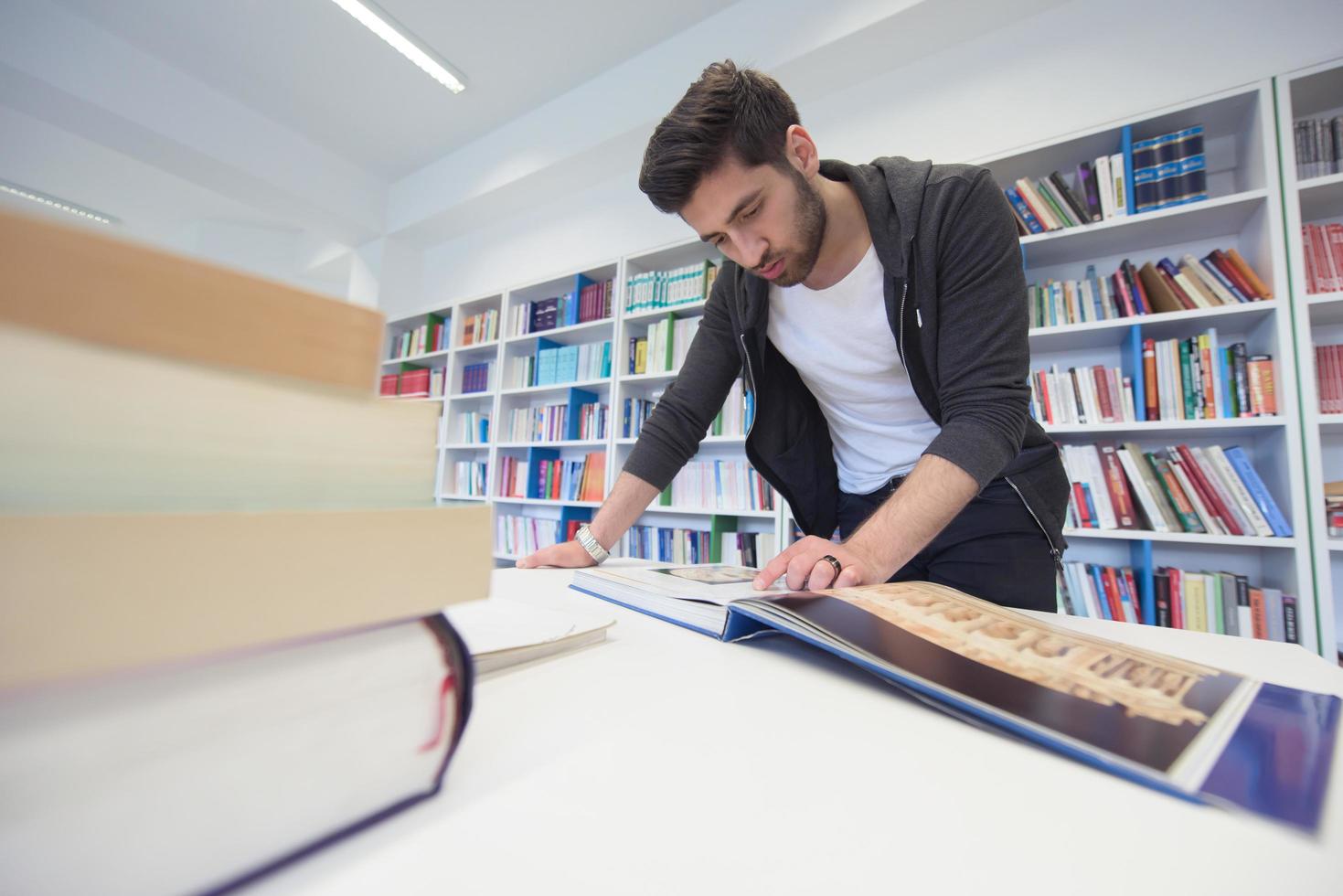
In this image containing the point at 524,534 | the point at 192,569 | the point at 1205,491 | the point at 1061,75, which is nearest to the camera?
the point at 192,569

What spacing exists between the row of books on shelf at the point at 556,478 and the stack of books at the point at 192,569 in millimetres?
2664

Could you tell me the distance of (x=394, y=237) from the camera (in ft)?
13.6

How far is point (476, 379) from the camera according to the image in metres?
3.60

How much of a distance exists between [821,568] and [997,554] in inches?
20.3

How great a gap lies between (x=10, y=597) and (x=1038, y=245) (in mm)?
2384

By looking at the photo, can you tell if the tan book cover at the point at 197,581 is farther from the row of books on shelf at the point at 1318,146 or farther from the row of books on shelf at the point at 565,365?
the row of books on shelf at the point at 565,365

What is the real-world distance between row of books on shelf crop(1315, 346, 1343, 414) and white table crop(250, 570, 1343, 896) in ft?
6.36

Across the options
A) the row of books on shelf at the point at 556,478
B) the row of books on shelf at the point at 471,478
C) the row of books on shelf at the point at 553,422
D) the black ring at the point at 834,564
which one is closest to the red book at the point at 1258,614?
the black ring at the point at 834,564

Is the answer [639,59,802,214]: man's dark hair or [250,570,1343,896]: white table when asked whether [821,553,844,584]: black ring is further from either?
[639,59,802,214]: man's dark hair

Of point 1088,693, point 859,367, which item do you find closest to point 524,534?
point 859,367

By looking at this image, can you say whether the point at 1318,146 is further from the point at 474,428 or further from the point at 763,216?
the point at 474,428

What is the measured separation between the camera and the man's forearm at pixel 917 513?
745mm

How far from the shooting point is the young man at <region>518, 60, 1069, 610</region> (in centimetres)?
84

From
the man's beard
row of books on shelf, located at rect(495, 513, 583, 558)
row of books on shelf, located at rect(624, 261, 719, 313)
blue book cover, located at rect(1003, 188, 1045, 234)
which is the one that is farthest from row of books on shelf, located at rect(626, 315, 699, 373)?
the man's beard
